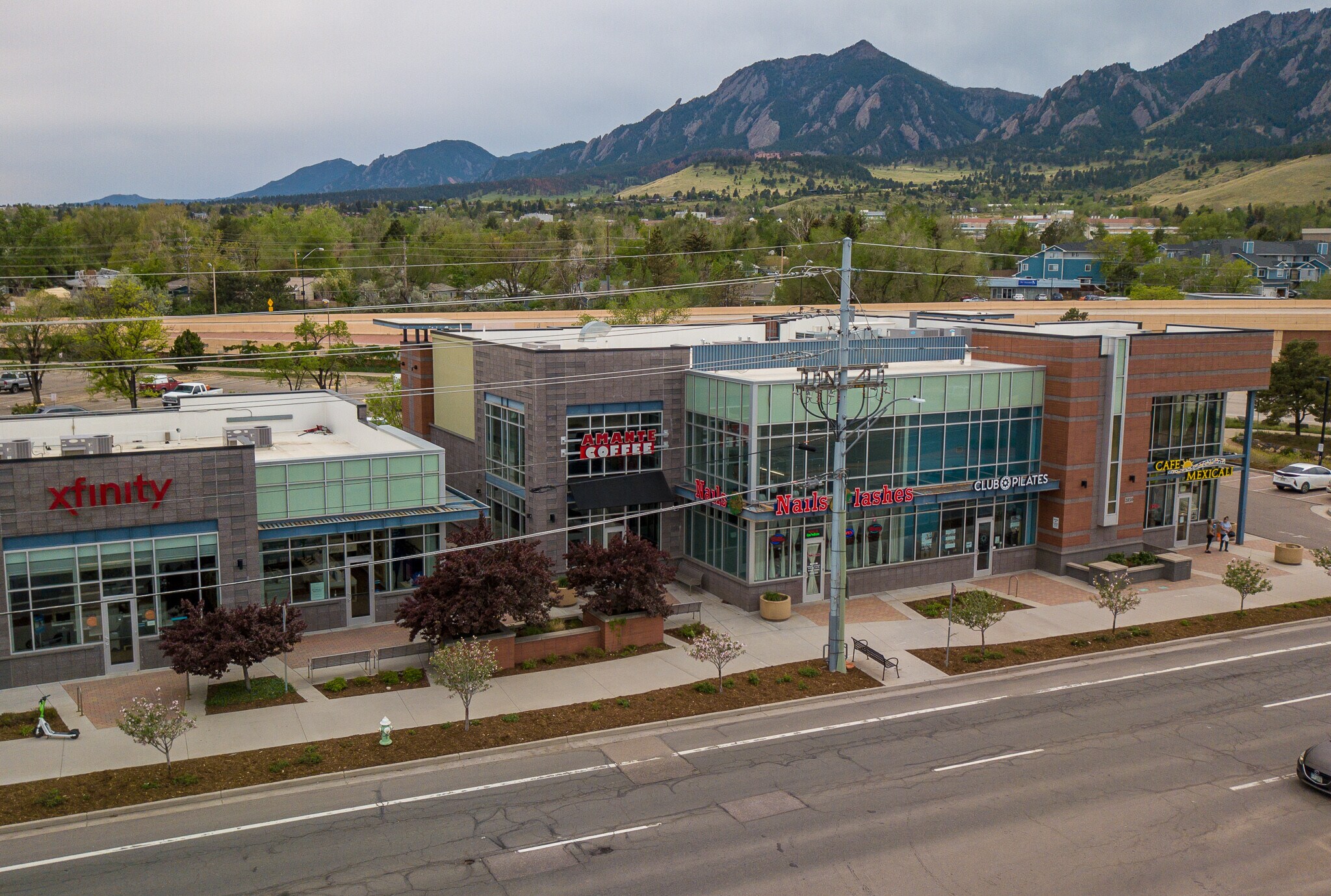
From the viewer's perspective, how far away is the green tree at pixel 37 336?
64.0 meters

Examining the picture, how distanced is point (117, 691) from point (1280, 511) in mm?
47201

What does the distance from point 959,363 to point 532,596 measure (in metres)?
19.6

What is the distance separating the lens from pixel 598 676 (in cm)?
2722

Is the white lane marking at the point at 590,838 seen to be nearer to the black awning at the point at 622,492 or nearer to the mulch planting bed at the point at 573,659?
the mulch planting bed at the point at 573,659

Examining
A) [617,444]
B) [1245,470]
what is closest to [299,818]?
[617,444]

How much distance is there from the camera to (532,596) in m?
26.9

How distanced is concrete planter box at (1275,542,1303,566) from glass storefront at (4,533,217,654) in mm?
36955

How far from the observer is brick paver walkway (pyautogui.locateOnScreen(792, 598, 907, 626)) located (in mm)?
32312

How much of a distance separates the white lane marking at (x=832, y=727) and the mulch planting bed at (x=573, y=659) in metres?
5.78

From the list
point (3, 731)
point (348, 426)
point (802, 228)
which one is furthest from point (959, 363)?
point (802, 228)

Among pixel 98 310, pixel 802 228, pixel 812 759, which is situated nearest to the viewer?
pixel 812 759

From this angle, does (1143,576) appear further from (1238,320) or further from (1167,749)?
(1238,320)

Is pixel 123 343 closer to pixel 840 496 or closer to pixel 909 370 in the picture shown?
pixel 909 370

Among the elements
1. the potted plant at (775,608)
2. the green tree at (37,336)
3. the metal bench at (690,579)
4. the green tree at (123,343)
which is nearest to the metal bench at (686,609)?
the potted plant at (775,608)
